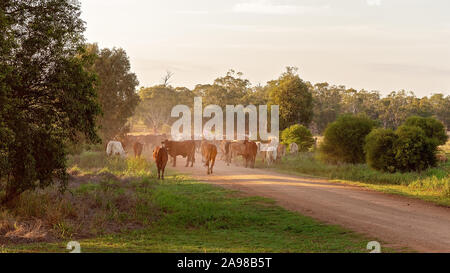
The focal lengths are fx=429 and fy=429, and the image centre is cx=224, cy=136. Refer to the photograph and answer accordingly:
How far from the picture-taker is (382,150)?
87.1ft

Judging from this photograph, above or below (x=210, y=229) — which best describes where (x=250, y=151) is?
above

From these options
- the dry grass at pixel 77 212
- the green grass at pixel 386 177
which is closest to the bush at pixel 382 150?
the green grass at pixel 386 177

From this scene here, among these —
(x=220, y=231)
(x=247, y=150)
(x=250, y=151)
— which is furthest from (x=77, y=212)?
(x=250, y=151)

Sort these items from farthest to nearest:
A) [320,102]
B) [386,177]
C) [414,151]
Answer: [320,102]
[414,151]
[386,177]

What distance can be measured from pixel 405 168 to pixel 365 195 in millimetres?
8705

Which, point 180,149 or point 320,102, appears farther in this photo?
point 320,102

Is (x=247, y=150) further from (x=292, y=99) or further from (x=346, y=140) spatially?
(x=292, y=99)

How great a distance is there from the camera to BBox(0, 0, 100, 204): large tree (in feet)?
41.6

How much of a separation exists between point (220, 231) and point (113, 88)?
28213 mm

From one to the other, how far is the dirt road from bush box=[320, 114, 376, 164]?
9230mm

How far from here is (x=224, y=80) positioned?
297 feet

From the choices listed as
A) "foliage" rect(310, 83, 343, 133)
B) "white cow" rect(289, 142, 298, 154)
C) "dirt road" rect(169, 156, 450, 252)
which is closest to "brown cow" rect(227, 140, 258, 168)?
"dirt road" rect(169, 156, 450, 252)
